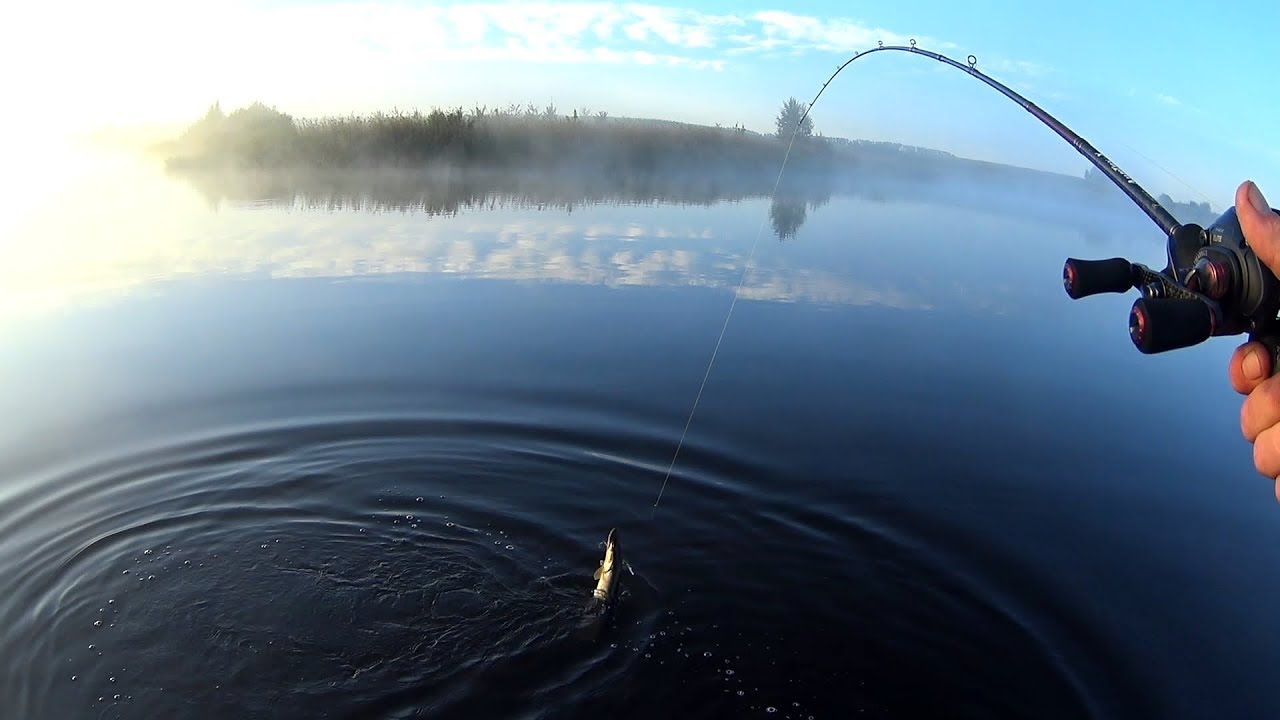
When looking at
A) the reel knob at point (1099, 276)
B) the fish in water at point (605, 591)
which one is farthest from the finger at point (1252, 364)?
the fish in water at point (605, 591)

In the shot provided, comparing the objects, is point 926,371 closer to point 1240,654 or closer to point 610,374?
point 610,374

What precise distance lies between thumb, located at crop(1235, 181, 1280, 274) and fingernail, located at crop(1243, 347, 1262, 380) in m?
0.36

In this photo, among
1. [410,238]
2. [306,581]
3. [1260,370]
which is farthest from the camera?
[410,238]

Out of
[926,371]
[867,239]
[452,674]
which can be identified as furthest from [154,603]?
[867,239]

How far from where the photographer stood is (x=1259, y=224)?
2672 mm

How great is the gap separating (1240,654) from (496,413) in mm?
7202

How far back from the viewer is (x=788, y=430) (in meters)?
9.94

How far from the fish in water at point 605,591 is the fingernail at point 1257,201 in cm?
433

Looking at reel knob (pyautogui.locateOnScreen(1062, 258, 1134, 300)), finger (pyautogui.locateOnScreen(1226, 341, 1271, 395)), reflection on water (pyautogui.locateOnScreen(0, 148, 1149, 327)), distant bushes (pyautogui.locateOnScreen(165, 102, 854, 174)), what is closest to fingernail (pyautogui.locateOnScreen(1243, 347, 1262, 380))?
finger (pyautogui.locateOnScreen(1226, 341, 1271, 395))

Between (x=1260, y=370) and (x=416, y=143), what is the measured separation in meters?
43.6

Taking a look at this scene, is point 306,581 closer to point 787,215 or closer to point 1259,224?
point 1259,224

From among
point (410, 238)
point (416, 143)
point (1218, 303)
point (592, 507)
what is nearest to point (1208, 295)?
point (1218, 303)

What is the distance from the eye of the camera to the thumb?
8.66 feet

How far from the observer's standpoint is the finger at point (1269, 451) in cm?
284
